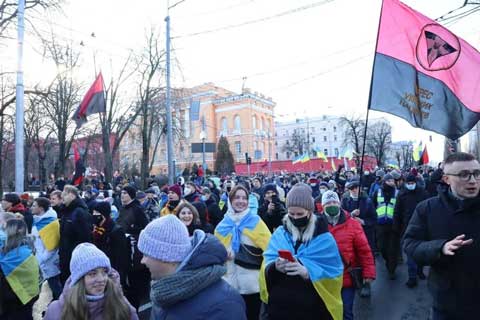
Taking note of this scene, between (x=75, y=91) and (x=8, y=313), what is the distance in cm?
2533

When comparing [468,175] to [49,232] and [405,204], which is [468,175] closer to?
[405,204]

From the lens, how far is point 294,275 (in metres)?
3.32

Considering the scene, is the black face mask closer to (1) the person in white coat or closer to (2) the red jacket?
(1) the person in white coat

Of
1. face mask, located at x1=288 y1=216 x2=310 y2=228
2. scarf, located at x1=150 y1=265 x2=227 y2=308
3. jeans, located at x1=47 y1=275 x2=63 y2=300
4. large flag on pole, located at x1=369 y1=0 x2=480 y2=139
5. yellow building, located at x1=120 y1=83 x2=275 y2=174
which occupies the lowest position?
jeans, located at x1=47 y1=275 x2=63 y2=300

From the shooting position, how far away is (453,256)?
3.01m

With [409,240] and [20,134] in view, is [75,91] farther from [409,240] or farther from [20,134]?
[409,240]

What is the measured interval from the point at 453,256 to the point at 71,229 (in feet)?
14.8

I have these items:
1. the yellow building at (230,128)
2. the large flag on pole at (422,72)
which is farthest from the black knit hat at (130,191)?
the yellow building at (230,128)

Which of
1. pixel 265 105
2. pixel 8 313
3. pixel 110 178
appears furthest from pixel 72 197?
pixel 265 105

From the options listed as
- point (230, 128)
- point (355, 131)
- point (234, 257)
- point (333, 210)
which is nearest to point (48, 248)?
point (234, 257)

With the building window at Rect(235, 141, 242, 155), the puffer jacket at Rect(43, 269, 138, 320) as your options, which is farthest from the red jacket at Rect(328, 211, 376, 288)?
the building window at Rect(235, 141, 242, 155)

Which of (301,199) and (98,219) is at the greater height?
(301,199)

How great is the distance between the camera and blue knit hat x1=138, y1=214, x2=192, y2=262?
7.22 feet

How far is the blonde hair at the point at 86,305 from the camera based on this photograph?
8.96 ft
